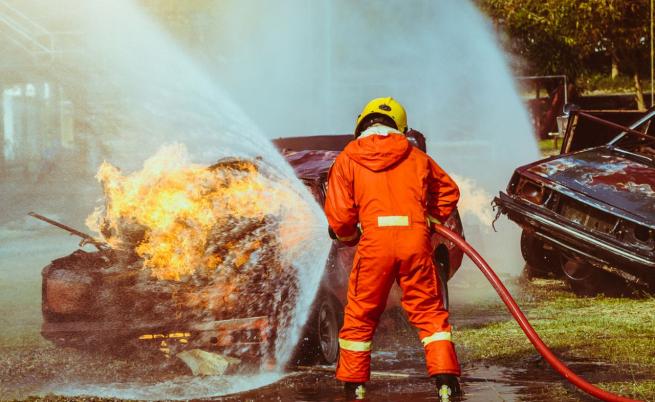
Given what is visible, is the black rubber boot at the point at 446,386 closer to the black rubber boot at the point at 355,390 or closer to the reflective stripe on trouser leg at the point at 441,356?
the reflective stripe on trouser leg at the point at 441,356

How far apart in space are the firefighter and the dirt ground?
1.22 ft

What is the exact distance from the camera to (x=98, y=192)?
77.7 feet

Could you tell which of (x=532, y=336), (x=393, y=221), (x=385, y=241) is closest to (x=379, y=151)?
(x=393, y=221)

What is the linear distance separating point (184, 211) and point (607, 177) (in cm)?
459

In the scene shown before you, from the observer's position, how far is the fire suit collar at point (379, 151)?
5969 millimetres

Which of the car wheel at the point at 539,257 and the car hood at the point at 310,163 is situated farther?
the car wheel at the point at 539,257

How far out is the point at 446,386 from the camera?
594cm

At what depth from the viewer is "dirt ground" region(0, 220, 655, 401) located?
6.47 m

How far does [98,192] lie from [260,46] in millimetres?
5132

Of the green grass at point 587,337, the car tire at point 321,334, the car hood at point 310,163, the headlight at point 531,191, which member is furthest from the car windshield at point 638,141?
the car tire at point 321,334

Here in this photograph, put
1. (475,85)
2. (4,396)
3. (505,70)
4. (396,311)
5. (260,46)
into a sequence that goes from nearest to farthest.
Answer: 1. (4,396)
2. (396,311)
3. (260,46)
4. (475,85)
5. (505,70)

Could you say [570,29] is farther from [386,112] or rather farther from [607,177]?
[386,112]

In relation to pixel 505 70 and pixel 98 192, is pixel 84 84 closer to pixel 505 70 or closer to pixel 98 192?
pixel 98 192

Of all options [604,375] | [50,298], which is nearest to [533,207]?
[604,375]
